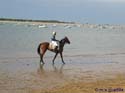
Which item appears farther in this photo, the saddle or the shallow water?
the shallow water

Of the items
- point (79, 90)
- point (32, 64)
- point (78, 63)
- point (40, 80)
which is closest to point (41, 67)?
point (32, 64)

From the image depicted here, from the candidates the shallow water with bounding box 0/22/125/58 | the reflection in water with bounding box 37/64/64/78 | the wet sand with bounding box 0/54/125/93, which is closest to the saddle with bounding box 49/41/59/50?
the wet sand with bounding box 0/54/125/93

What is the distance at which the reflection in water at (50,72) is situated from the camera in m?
20.2

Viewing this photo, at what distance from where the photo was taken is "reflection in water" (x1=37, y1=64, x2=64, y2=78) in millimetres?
20219

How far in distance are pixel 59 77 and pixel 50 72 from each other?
1986 mm

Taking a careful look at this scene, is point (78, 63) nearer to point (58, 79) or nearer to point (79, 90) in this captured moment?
point (58, 79)

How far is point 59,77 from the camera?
64.5ft

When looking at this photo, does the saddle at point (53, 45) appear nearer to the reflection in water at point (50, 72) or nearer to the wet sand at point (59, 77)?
the wet sand at point (59, 77)

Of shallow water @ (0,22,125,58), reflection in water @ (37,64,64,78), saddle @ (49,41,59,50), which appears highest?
saddle @ (49,41,59,50)

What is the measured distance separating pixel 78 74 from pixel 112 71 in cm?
242

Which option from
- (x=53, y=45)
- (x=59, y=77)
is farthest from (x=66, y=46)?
(x=59, y=77)

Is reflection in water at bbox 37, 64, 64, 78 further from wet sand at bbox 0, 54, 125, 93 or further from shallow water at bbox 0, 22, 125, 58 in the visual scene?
shallow water at bbox 0, 22, 125, 58

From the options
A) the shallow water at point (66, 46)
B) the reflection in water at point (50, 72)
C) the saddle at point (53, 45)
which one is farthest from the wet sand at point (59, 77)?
the shallow water at point (66, 46)

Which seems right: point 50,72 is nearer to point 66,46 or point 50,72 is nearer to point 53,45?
point 53,45
